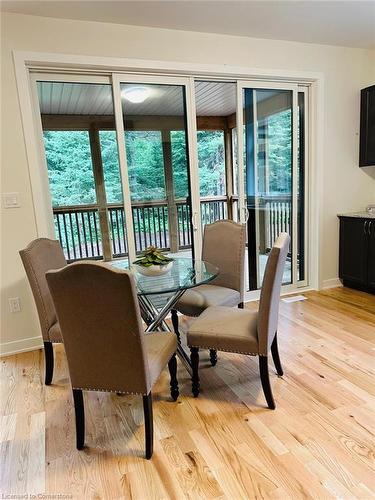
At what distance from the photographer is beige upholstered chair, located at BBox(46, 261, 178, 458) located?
56.7 inches

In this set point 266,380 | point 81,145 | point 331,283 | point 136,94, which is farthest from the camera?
point 331,283

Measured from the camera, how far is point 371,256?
142 inches

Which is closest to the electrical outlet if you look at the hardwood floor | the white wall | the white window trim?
the white wall

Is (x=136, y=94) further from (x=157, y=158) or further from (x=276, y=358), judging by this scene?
(x=276, y=358)

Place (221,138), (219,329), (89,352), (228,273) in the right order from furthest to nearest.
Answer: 1. (221,138)
2. (228,273)
3. (219,329)
4. (89,352)

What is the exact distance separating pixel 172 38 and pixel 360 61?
221cm

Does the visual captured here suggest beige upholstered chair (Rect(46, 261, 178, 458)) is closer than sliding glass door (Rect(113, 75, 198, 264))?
Yes

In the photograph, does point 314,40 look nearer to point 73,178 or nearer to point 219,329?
point 73,178

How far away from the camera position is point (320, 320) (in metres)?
3.12

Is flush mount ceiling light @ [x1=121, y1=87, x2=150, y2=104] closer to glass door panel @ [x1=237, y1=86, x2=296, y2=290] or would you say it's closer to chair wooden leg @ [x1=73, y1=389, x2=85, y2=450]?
glass door panel @ [x1=237, y1=86, x2=296, y2=290]

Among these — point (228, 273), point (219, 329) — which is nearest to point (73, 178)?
point (228, 273)

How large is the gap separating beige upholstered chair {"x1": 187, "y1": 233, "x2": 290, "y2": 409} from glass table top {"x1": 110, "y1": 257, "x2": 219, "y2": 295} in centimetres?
25

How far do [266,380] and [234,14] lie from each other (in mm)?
2760

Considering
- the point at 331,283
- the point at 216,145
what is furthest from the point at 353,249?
the point at 216,145
